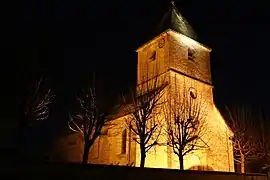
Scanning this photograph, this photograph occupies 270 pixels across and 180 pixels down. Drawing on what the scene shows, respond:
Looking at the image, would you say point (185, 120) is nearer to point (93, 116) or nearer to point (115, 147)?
point (115, 147)

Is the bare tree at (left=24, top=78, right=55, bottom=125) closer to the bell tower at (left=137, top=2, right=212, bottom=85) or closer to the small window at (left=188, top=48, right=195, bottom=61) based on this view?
the bell tower at (left=137, top=2, right=212, bottom=85)

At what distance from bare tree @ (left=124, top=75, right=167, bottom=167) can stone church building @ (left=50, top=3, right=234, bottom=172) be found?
61 centimetres

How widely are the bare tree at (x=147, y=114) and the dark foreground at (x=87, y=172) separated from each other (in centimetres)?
404

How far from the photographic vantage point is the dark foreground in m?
11.4

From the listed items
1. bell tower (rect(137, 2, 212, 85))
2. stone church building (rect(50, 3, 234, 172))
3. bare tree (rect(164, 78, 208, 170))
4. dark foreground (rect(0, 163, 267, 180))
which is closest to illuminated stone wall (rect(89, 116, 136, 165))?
stone church building (rect(50, 3, 234, 172))

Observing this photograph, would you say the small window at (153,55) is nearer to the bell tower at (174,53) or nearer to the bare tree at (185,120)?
the bell tower at (174,53)

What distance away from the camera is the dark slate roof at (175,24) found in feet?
88.4

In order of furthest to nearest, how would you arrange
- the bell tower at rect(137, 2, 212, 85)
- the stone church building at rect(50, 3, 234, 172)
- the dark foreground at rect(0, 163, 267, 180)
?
the bell tower at rect(137, 2, 212, 85)
the stone church building at rect(50, 3, 234, 172)
the dark foreground at rect(0, 163, 267, 180)

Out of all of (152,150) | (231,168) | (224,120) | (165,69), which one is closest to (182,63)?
(165,69)

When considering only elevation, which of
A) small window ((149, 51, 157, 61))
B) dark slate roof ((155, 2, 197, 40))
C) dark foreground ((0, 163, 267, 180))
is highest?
dark slate roof ((155, 2, 197, 40))

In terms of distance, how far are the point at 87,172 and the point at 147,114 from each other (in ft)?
31.3

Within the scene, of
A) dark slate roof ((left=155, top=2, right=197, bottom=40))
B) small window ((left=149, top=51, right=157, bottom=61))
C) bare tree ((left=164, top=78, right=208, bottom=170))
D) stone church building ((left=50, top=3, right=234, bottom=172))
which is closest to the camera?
bare tree ((left=164, top=78, right=208, bottom=170))

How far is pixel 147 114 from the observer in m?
21.5

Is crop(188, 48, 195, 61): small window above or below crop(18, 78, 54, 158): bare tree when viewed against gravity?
above
